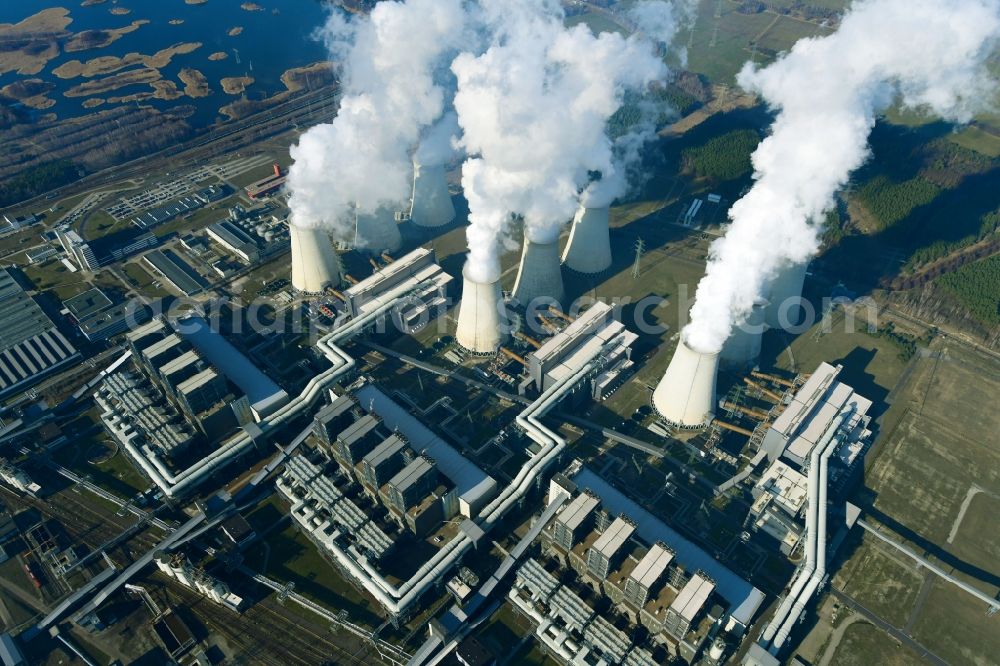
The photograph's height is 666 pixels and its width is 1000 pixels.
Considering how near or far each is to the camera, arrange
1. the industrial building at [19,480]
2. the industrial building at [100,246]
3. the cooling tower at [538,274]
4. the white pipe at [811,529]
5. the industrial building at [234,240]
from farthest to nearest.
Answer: the industrial building at [234,240]
the industrial building at [100,246]
the cooling tower at [538,274]
the industrial building at [19,480]
the white pipe at [811,529]

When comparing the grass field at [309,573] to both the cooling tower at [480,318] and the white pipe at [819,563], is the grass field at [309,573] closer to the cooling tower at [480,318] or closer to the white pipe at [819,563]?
the cooling tower at [480,318]

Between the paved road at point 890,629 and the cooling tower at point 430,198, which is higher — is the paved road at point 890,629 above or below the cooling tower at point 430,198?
below

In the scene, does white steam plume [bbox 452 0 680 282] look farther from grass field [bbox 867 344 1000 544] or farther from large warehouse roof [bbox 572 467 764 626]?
grass field [bbox 867 344 1000 544]

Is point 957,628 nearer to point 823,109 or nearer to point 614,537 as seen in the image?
point 614,537

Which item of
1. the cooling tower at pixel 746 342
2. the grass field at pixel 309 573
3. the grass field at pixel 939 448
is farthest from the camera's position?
the cooling tower at pixel 746 342

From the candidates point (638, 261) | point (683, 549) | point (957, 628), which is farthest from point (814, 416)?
point (638, 261)

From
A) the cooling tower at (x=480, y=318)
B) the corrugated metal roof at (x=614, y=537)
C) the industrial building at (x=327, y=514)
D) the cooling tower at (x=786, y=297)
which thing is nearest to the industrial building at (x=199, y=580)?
the industrial building at (x=327, y=514)

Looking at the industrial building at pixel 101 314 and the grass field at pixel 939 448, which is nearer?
the grass field at pixel 939 448

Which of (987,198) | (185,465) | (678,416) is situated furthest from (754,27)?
(185,465)
